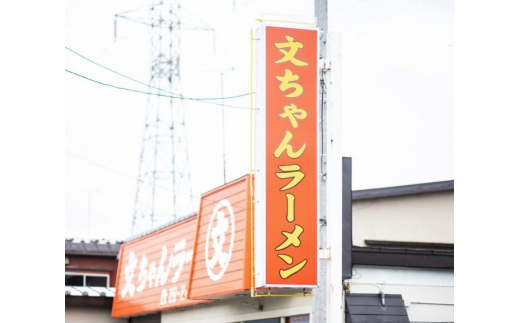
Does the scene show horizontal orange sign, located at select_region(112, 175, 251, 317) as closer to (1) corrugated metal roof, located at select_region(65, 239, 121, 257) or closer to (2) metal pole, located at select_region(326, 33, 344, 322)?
(2) metal pole, located at select_region(326, 33, 344, 322)

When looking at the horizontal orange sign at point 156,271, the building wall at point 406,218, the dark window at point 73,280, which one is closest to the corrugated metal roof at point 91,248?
the dark window at point 73,280

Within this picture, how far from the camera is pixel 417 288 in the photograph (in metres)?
16.8

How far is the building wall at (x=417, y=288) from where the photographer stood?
1648 cm

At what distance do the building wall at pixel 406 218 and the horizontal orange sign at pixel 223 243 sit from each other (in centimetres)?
763

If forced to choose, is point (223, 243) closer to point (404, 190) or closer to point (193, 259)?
point (193, 259)

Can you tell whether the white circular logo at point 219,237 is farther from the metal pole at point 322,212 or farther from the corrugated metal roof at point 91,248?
the corrugated metal roof at point 91,248

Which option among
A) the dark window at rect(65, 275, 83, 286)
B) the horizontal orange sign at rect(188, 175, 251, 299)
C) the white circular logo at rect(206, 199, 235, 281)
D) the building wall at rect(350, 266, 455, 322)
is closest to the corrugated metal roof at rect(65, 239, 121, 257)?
the dark window at rect(65, 275, 83, 286)

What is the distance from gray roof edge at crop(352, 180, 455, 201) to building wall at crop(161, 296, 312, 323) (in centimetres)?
678

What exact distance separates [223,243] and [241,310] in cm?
197

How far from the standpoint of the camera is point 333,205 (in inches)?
437

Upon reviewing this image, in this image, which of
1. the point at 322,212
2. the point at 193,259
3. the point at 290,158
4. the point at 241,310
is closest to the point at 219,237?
the point at 193,259
